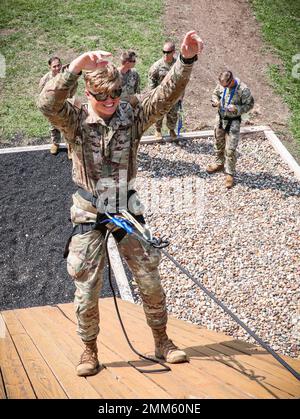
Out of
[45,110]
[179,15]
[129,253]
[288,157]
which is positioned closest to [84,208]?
[129,253]

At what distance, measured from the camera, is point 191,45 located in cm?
378

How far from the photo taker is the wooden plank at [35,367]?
3799 mm

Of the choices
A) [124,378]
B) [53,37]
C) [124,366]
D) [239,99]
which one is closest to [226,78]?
[239,99]

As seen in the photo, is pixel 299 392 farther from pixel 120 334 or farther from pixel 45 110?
pixel 45 110

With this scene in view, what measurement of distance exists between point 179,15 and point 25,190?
10912mm

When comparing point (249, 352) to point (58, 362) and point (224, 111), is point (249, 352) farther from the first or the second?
point (224, 111)

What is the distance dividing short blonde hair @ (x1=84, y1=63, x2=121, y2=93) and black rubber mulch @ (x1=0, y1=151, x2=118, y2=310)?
4.33 m

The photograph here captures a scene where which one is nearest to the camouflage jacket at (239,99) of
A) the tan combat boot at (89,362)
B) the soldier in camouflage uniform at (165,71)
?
the soldier in camouflage uniform at (165,71)

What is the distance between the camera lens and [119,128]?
417 cm

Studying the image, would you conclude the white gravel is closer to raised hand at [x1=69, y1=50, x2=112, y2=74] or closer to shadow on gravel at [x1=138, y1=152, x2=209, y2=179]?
shadow on gravel at [x1=138, y1=152, x2=209, y2=179]

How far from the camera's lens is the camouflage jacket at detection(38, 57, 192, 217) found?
3.98m

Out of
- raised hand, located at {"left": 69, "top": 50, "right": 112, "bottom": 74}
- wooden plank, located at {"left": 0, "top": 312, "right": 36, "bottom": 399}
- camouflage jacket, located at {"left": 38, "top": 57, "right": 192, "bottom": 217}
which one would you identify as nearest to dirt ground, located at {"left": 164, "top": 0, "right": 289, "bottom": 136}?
camouflage jacket, located at {"left": 38, "top": 57, "right": 192, "bottom": 217}

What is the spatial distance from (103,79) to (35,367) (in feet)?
8.50
